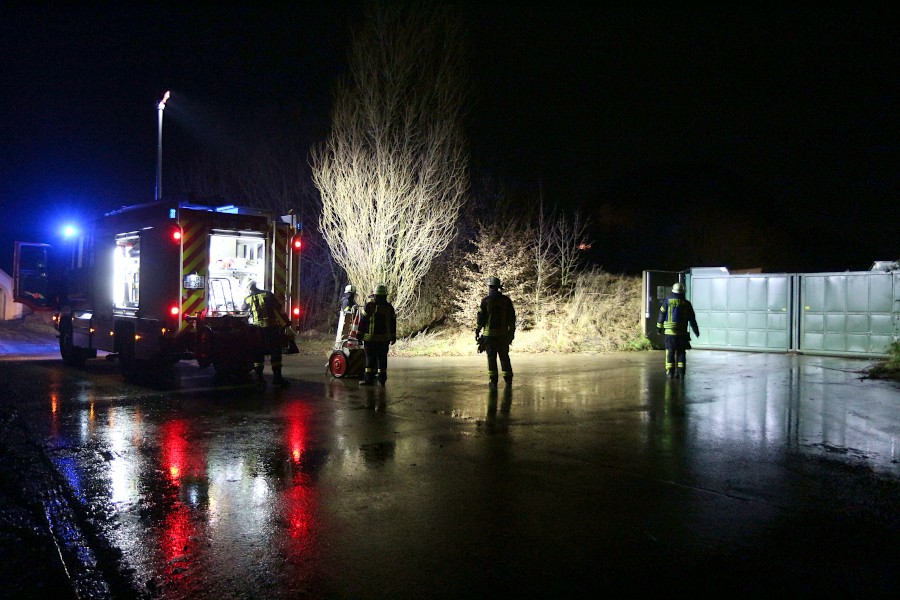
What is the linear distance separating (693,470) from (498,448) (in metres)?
1.92

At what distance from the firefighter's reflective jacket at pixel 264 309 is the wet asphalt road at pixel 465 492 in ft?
4.62

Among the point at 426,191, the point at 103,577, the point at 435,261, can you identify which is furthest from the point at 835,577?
the point at 435,261

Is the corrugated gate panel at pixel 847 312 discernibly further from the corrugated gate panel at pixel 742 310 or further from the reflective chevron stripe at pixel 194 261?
the reflective chevron stripe at pixel 194 261

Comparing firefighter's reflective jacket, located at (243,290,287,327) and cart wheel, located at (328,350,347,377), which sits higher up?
firefighter's reflective jacket, located at (243,290,287,327)

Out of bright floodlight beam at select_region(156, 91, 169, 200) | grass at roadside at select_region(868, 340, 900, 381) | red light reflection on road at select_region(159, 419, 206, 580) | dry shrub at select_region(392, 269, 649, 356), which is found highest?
bright floodlight beam at select_region(156, 91, 169, 200)

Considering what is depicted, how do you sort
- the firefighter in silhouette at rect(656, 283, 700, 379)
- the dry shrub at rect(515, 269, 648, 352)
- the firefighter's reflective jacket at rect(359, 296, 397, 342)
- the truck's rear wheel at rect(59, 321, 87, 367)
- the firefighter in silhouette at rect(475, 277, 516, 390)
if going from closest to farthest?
1. the firefighter's reflective jacket at rect(359, 296, 397, 342)
2. the firefighter in silhouette at rect(475, 277, 516, 390)
3. the firefighter in silhouette at rect(656, 283, 700, 379)
4. the truck's rear wheel at rect(59, 321, 87, 367)
5. the dry shrub at rect(515, 269, 648, 352)

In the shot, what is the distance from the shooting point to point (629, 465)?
6.62 m

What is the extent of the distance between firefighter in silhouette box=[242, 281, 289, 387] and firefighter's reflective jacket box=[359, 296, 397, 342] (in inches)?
59.8

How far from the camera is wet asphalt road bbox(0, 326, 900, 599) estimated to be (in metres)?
4.05

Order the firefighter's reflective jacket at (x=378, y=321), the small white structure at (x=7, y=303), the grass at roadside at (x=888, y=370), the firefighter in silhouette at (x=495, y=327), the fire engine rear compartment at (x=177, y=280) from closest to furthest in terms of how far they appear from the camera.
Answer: the firefighter's reflective jacket at (x=378, y=321) < the fire engine rear compartment at (x=177, y=280) < the firefighter in silhouette at (x=495, y=327) < the grass at roadside at (x=888, y=370) < the small white structure at (x=7, y=303)

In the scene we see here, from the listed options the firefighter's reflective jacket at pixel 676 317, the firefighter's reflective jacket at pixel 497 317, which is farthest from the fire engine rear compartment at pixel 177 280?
the firefighter's reflective jacket at pixel 676 317

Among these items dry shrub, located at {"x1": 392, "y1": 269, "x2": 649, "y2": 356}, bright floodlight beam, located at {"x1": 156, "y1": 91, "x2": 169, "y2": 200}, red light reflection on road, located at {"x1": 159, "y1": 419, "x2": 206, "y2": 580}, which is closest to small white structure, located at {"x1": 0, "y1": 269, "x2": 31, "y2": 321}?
bright floodlight beam, located at {"x1": 156, "y1": 91, "x2": 169, "y2": 200}

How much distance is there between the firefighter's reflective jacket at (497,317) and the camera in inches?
468

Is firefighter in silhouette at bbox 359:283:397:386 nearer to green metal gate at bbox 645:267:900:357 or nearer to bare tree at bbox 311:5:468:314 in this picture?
bare tree at bbox 311:5:468:314
